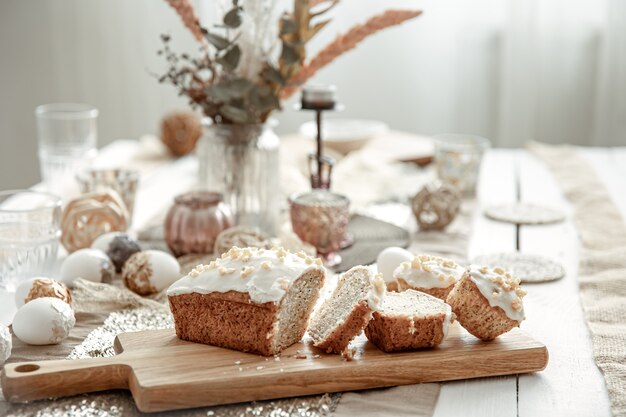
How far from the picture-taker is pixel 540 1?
4.30 meters

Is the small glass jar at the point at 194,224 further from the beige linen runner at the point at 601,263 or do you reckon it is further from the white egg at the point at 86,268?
the beige linen runner at the point at 601,263

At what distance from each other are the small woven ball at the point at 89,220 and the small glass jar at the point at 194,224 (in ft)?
0.42

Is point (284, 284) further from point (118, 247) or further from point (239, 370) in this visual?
point (118, 247)

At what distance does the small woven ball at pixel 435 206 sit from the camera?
2172mm

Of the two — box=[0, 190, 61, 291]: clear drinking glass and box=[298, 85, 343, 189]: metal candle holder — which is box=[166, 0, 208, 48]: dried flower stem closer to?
box=[298, 85, 343, 189]: metal candle holder

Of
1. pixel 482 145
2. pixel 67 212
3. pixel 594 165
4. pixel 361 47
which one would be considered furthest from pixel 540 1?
pixel 67 212

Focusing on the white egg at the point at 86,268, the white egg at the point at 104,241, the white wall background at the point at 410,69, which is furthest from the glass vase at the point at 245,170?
the white wall background at the point at 410,69

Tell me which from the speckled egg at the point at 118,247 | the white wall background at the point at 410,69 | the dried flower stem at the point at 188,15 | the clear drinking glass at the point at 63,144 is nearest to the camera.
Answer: the speckled egg at the point at 118,247

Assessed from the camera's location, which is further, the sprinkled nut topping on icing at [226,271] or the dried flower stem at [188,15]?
the dried flower stem at [188,15]

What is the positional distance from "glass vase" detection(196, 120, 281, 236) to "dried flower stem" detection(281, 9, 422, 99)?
14 cm

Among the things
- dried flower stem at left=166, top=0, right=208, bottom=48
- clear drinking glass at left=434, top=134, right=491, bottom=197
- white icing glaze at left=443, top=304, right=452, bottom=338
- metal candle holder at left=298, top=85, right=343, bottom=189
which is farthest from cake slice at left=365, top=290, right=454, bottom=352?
clear drinking glass at left=434, top=134, right=491, bottom=197

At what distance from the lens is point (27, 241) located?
67.3 inches

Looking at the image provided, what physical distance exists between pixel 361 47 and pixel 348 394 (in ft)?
11.3

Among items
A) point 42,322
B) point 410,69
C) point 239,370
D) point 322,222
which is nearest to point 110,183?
point 322,222
